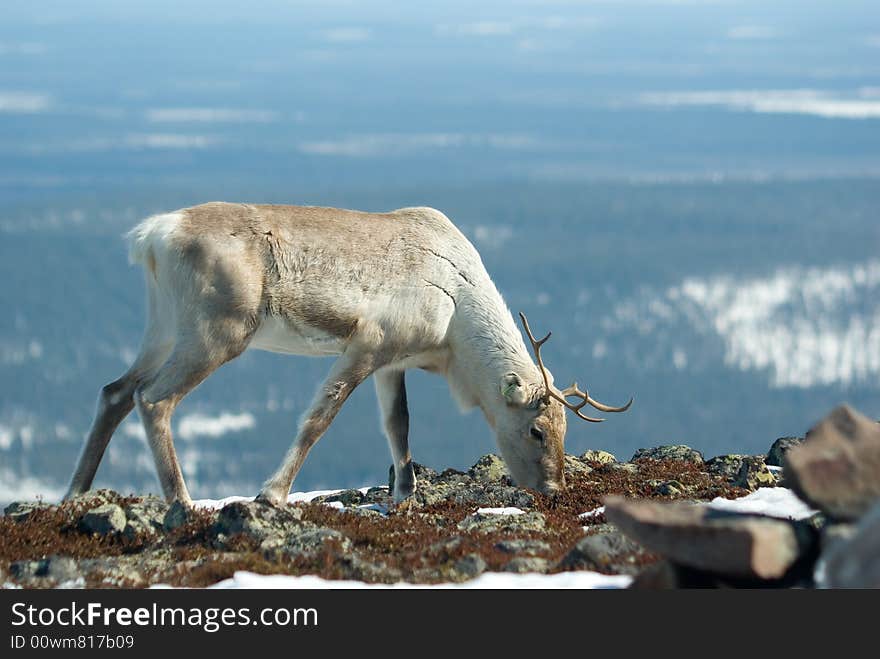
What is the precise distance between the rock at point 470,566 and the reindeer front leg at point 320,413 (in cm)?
325

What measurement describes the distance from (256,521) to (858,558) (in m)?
5.73

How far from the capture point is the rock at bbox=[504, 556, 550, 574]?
9469 millimetres

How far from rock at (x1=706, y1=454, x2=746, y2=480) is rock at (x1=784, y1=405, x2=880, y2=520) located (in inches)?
302

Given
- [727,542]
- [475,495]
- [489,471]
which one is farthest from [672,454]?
[727,542]

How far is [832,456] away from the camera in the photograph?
315 inches

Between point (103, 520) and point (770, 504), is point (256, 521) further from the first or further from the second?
point (770, 504)

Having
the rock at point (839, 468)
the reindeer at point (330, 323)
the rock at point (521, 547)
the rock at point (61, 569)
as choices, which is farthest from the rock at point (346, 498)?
the rock at point (839, 468)

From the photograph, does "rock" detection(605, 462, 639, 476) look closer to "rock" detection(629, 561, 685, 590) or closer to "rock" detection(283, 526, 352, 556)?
"rock" detection(283, 526, 352, 556)

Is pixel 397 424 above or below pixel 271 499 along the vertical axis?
above

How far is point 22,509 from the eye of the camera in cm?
1295

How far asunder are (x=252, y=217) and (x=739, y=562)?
21.1 feet

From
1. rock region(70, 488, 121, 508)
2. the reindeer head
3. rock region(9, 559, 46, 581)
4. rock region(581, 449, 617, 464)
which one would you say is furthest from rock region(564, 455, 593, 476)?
rock region(9, 559, 46, 581)

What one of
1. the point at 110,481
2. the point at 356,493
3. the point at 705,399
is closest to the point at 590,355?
the point at 705,399
